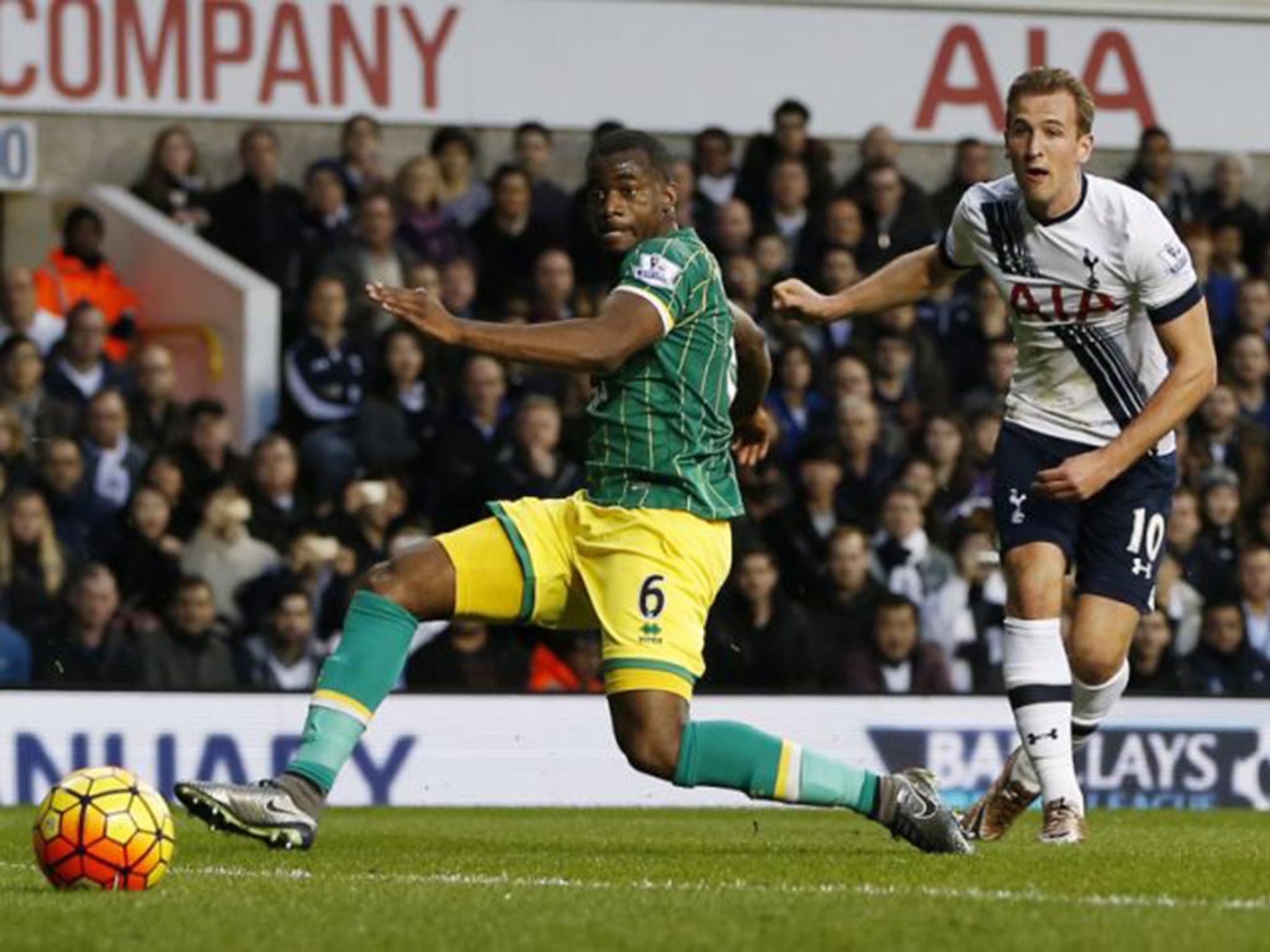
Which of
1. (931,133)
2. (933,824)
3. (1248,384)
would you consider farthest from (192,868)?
(931,133)

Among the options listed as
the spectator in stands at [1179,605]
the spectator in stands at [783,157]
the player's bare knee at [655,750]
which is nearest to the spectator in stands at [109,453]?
the spectator in stands at [783,157]

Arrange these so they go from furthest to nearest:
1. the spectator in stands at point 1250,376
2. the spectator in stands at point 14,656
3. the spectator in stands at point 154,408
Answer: the spectator in stands at point 1250,376 < the spectator in stands at point 154,408 < the spectator in stands at point 14,656

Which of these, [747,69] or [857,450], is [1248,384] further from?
[747,69]

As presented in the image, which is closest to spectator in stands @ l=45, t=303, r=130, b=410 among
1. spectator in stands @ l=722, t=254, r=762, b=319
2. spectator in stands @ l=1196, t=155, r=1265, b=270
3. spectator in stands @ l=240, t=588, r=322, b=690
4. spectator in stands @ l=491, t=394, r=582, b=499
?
spectator in stands @ l=240, t=588, r=322, b=690

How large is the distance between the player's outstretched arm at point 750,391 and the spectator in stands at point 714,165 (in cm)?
774

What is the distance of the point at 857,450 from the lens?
1600 centimetres

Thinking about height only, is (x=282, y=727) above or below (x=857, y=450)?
below

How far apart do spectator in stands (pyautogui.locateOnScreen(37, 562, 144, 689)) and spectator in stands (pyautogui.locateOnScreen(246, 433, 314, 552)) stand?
956 millimetres

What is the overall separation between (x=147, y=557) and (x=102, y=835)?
7.52 metres

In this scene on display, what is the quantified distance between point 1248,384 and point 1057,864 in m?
9.41

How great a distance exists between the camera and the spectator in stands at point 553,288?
Result: 632 inches

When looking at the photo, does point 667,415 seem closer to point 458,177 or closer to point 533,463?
point 533,463

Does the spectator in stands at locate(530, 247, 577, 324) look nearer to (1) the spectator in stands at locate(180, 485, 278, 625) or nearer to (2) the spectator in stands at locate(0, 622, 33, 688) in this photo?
(1) the spectator in stands at locate(180, 485, 278, 625)

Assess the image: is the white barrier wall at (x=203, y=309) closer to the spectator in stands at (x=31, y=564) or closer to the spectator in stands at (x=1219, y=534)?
the spectator in stands at (x=31, y=564)
